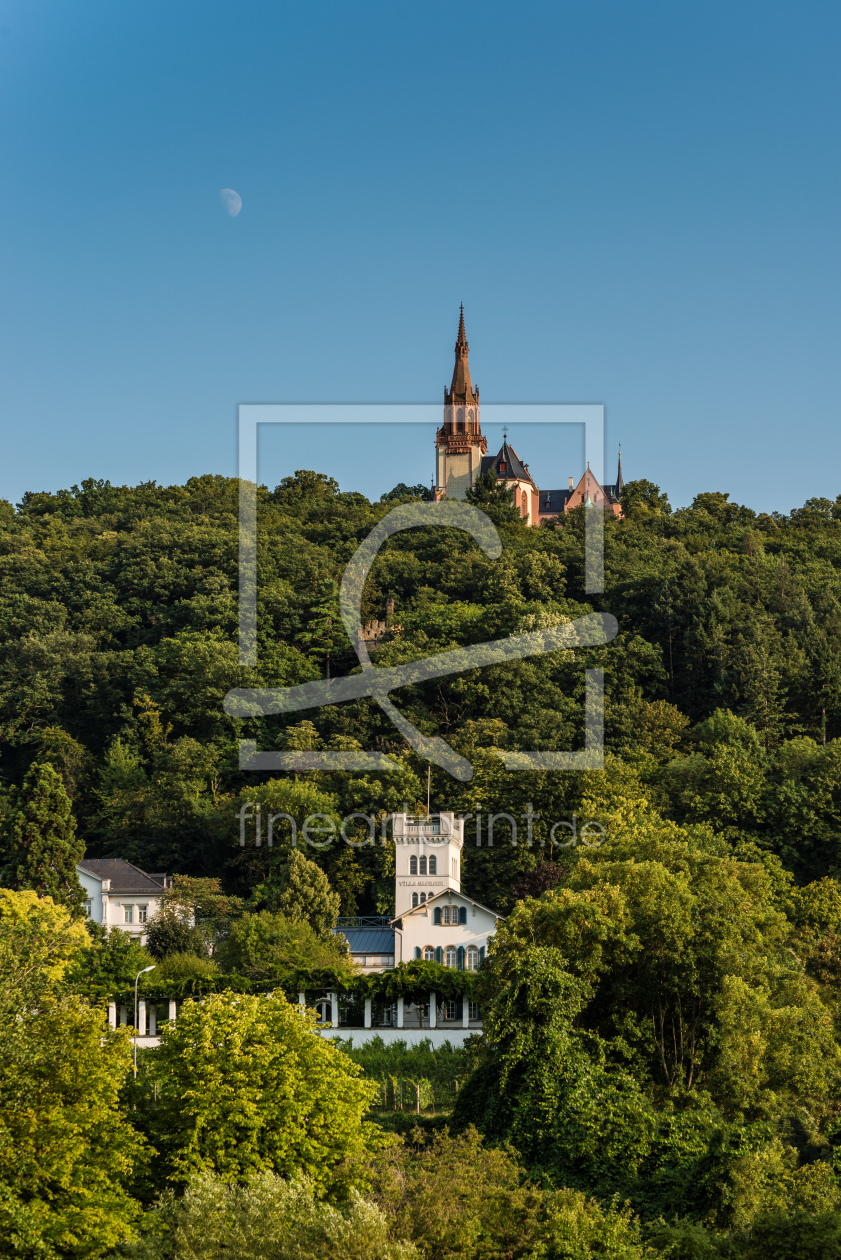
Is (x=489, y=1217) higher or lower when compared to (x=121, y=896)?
lower

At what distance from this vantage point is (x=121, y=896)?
60.7 m

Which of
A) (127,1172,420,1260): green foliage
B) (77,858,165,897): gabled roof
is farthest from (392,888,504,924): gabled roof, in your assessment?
(127,1172,420,1260): green foliage

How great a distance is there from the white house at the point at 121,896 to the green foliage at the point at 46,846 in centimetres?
351

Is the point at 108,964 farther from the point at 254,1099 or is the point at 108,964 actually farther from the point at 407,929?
the point at 254,1099

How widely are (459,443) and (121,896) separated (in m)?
69.1

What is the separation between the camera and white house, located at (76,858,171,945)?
60.0 m

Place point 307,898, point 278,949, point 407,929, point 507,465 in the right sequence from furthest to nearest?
point 507,465 < point 307,898 < point 407,929 < point 278,949

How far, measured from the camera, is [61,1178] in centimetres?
2628

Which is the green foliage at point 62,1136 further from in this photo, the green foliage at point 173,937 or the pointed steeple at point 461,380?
the pointed steeple at point 461,380

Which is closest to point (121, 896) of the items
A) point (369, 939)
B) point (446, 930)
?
point (369, 939)

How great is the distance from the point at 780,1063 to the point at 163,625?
58568 mm

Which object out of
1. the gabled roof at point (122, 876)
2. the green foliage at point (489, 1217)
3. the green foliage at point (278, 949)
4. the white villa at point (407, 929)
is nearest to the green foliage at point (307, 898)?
the green foliage at point (278, 949)

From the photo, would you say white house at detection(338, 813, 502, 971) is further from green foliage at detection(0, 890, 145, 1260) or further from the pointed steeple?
the pointed steeple

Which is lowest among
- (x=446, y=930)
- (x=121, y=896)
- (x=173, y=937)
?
(x=173, y=937)
